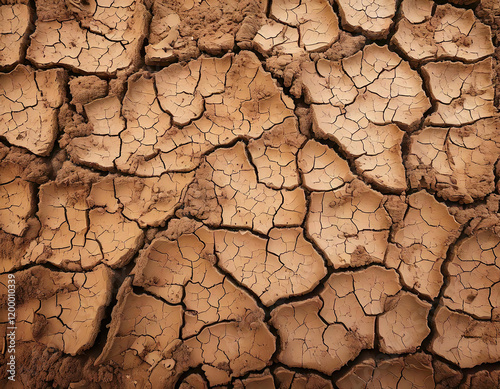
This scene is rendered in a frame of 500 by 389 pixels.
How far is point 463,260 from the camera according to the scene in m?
1.61

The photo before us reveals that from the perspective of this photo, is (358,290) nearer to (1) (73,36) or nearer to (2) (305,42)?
(2) (305,42)

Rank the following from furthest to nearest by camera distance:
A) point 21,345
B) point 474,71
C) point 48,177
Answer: point 474,71 < point 48,177 < point 21,345

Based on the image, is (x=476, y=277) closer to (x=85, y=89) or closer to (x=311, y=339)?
(x=311, y=339)

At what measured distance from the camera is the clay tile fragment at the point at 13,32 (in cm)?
191

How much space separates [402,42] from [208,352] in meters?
2.16

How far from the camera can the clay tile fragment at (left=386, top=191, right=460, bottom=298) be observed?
1607 millimetres

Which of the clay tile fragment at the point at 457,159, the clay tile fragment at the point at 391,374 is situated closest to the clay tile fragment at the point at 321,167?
the clay tile fragment at the point at 457,159

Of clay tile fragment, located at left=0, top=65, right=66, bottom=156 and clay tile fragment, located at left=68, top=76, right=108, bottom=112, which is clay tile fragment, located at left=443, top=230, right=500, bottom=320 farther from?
clay tile fragment, located at left=0, top=65, right=66, bottom=156

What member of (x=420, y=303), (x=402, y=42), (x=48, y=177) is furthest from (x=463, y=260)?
(x=48, y=177)

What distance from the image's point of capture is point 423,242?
1.65 metres

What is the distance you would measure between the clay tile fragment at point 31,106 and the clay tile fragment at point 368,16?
1831 millimetres

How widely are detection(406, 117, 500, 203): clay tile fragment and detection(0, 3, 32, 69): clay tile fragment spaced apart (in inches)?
98.8

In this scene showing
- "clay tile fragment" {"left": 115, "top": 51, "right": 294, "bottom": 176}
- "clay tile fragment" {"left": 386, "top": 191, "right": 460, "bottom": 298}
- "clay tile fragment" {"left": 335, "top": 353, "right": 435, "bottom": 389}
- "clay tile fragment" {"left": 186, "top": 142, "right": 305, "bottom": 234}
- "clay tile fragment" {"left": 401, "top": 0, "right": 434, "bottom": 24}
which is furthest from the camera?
"clay tile fragment" {"left": 401, "top": 0, "right": 434, "bottom": 24}

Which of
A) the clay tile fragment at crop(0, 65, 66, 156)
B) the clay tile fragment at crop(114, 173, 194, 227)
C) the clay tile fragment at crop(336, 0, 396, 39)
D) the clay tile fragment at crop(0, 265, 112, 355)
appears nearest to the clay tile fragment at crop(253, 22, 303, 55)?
the clay tile fragment at crop(336, 0, 396, 39)
